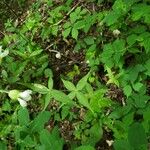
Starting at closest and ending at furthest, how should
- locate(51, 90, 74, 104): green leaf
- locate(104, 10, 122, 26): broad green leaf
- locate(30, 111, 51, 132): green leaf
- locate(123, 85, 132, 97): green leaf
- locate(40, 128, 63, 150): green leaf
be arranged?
1. locate(40, 128, 63, 150): green leaf
2. locate(30, 111, 51, 132): green leaf
3. locate(51, 90, 74, 104): green leaf
4. locate(123, 85, 132, 97): green leaf
5. locate(104, 10, 122, 26): broad green leaf

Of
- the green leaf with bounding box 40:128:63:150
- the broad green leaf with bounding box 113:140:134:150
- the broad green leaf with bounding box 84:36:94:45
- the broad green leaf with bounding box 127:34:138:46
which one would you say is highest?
the broad green leaf with bounding box 113:140:134:150

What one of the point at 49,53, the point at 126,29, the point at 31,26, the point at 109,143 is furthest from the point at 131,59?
the point at 31,26

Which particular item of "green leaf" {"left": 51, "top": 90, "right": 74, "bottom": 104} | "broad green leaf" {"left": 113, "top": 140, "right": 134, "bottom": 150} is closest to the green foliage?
"green leaf" {"left": 51, "top": 90, "right": 74, "bottom": 104}

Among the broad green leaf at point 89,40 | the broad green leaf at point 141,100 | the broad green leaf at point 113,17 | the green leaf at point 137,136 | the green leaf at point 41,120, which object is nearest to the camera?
the green leaf at point 137,136

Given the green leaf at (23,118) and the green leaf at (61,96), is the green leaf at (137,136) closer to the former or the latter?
the green leaf at (23,118)

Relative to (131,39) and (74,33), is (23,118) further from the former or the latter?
(74,33)

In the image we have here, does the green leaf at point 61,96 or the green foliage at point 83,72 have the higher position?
the green leaf at point 61,96

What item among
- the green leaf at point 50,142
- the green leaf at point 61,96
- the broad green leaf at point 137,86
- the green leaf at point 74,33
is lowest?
the broad green leaf at point 137,86

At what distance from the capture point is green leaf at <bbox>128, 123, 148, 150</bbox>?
685 millimetres

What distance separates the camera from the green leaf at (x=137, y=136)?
685 mm

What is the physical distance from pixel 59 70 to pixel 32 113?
473 mm

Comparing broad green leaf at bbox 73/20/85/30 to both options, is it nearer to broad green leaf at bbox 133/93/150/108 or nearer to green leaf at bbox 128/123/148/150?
broad green leaf at bbox 133/93/150/108

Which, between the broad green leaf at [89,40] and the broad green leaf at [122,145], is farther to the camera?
the broad green leaf at [89,40]

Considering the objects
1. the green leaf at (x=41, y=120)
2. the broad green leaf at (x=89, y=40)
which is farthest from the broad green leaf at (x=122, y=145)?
the broad green leaf at (x=89, y=40)
